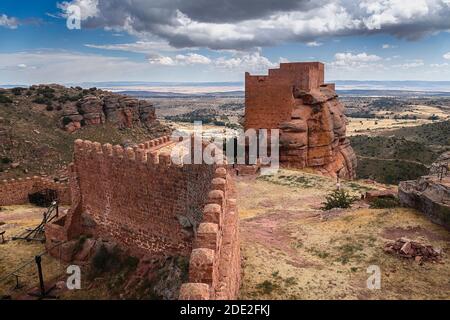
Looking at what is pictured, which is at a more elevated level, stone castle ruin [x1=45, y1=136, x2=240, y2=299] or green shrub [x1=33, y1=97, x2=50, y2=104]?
green shrub [x1=33, y1=97, x2=50, y2=104]

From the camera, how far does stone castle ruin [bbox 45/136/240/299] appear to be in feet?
37.4

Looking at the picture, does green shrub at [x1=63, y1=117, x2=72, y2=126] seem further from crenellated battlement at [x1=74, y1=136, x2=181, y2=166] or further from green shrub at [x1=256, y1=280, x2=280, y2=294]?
green shrub at [x1=256, y1=280, x2=280, y2=294]

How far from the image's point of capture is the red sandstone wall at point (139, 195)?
12.2m

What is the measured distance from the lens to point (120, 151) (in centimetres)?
1405

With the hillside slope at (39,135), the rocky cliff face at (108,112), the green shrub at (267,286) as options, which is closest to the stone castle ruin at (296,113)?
the green shrub at (267,286)

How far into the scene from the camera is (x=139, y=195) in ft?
44.2

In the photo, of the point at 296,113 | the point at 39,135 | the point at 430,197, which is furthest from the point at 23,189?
the point at 430,197

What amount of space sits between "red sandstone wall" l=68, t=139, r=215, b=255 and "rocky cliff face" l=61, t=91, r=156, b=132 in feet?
130

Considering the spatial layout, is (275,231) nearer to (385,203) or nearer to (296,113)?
(385,203)

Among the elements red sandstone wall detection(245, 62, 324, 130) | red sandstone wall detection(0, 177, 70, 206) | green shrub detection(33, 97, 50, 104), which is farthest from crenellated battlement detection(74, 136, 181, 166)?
green shrub detection(33, 97, 50, 104)

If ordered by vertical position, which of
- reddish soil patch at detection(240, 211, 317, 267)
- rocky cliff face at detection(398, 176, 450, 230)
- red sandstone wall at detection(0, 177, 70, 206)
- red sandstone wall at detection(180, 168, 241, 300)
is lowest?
red sandstone wall at detection(0, 177, 70, 206)

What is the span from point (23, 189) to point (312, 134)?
2128 cm

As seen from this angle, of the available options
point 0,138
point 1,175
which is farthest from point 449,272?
point 0,138
